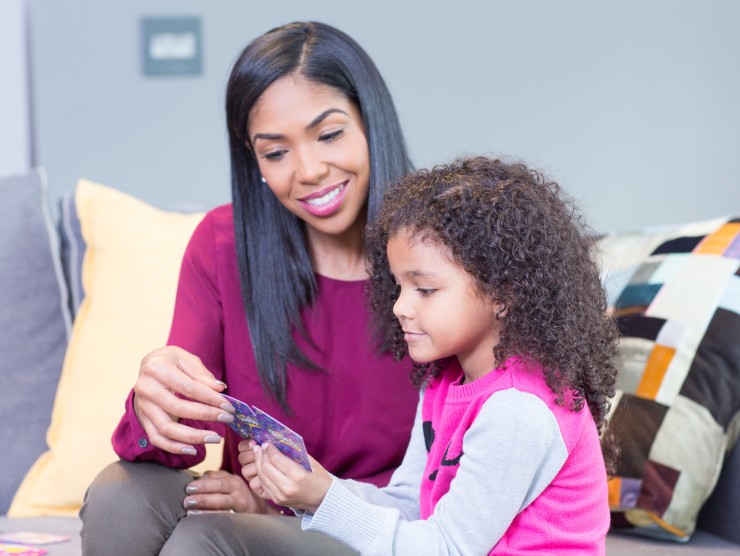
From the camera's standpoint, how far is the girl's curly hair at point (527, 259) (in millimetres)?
1169

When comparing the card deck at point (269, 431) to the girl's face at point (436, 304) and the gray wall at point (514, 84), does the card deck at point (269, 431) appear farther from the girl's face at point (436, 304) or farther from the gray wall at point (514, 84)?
the gray wall at point (514, 84)

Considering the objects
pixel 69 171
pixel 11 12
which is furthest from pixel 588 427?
pixel 11 12

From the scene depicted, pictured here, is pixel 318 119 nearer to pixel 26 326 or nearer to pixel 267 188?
pixel 267 188

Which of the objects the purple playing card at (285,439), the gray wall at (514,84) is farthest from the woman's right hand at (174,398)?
the gray wall at (514,84)

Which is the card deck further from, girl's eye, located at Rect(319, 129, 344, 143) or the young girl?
girl's eye, located at Rect(319, 129, 344, 143)

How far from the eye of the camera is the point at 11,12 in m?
2.46

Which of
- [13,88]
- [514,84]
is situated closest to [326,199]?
[514,84]

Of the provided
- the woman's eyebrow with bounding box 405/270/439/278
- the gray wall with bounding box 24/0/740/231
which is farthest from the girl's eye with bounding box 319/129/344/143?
the gray wall with bounding box 24/0/740/231

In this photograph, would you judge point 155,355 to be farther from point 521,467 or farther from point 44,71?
point 44,71

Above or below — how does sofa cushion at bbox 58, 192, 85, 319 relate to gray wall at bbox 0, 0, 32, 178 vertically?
below

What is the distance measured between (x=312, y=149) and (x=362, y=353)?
1.10 ft

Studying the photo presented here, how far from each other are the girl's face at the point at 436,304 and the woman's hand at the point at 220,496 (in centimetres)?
39

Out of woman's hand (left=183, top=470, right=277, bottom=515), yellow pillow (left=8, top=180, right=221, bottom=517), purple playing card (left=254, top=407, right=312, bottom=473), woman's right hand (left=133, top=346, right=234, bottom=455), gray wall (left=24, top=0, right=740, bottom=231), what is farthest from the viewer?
gray wall (left=24, top=0, right=740, bottom=231)

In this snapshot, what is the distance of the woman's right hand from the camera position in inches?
49.4
